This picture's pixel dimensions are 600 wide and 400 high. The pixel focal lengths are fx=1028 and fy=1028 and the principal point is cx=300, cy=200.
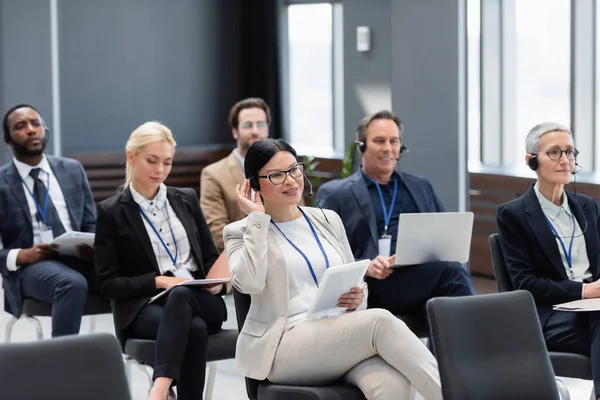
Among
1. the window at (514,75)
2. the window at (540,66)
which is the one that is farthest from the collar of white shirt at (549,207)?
the window at (514,75)

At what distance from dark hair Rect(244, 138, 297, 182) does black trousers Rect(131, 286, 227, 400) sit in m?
0.78

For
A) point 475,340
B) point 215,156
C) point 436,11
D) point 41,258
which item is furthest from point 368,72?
point 475,340

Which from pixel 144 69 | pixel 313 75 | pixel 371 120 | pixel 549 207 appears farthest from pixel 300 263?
pixel 144 69

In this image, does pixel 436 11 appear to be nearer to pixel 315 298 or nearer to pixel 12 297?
pixel 12 297

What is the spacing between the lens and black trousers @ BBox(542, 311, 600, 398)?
413 cm

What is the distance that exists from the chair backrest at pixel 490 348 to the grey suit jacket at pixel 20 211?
108 inches

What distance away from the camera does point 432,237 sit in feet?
14.8

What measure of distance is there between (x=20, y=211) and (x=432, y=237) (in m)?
2.22

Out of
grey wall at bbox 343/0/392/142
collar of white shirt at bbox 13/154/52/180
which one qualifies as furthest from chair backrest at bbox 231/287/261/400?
grey wall at bbox 343/0/392/142

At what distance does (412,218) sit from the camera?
4.34m

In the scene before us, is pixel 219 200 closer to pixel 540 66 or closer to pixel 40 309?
pixel 40 309

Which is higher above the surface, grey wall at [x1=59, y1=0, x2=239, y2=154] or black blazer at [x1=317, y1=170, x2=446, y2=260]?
grey wall at [x1=59, y1=0, x2=239, y2=154]

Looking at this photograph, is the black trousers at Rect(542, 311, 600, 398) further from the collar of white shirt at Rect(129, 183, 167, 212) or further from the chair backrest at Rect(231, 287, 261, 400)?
the collar of white shirt at Rect(129, 183, 167, 212)

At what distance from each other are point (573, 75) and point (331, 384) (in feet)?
15.4
